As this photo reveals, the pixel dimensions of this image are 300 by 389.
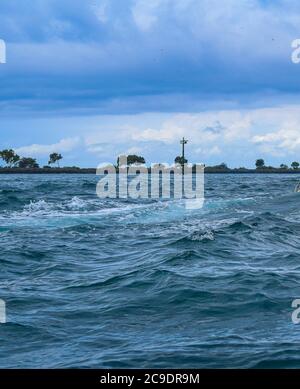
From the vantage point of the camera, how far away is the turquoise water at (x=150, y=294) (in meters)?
9.48

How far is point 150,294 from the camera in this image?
13383mm

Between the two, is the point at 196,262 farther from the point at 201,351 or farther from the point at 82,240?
the point at 201,351

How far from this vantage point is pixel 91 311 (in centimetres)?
1188

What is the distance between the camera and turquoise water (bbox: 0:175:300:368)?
31.1 feet

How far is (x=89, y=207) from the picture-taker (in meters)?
34.5

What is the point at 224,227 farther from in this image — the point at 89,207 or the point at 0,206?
the point at 0,206

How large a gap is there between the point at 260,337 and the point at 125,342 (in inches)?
75.4

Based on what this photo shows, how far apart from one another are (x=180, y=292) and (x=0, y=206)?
76.8 feet

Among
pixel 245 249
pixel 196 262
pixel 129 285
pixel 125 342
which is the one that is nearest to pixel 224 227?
pixel 245 249
